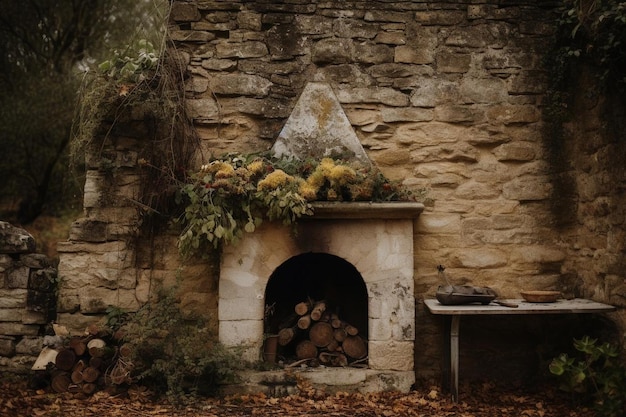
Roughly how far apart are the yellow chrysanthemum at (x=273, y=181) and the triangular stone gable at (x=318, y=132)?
0.62 m

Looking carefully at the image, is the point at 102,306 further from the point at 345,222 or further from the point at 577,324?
the point at 577,324

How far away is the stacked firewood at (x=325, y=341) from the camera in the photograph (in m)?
5.11

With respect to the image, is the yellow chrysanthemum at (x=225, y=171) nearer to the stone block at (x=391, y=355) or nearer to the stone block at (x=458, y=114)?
the stone block at (x=391, y=355)

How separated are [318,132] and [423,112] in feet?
3.44

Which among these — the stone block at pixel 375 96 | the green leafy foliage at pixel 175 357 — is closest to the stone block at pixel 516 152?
the stone block at pixel 375 96

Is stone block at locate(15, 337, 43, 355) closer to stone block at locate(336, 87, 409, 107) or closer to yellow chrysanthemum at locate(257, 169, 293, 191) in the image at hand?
yellow chrysanthemum at locate(257, 169, 293, 191)

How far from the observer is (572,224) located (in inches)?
212

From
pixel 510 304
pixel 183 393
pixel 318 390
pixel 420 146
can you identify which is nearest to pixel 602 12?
pixel 420 146

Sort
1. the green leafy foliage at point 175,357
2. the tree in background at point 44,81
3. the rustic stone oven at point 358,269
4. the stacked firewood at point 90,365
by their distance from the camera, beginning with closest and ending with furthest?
the green leafy foliage at point 175,357, the stacked firewood at point 90,365, the rustic stone oven at point 358,269, the tree in background at point 44,81

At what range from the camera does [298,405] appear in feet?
14.8

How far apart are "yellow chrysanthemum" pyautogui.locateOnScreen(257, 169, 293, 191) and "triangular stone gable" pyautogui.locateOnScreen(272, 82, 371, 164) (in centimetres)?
62

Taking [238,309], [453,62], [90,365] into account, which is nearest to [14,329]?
[90,365]

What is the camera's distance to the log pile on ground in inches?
186

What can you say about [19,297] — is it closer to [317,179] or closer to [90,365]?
[90,365]
